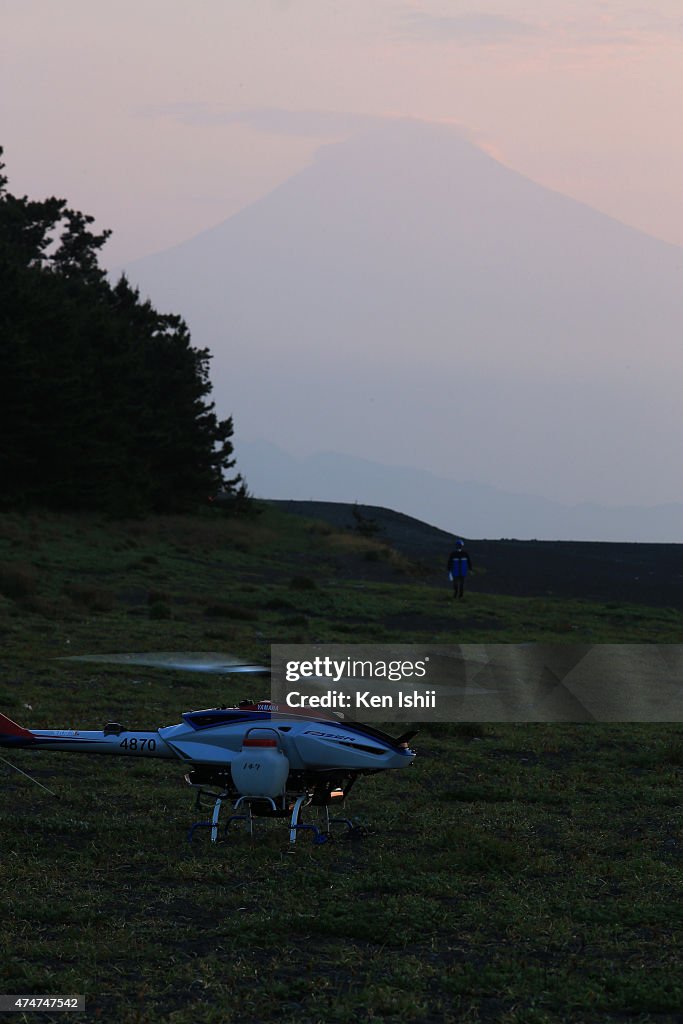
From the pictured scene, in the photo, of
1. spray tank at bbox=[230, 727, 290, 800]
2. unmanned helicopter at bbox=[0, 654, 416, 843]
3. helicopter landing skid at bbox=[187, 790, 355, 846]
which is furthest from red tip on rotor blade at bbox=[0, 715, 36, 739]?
spray tank at bbox=[230, 727, 290, 800]

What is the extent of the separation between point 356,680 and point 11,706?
8845 mm

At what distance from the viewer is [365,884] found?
1070cm

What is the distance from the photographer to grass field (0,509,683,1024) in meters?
8.02

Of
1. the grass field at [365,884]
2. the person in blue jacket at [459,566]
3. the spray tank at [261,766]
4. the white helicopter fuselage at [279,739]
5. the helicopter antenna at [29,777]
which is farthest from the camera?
the person in blue jacket at [459,566]

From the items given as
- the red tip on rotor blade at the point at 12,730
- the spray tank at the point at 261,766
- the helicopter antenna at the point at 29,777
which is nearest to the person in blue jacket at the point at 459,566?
the helicopter antenna at the point at 29,777

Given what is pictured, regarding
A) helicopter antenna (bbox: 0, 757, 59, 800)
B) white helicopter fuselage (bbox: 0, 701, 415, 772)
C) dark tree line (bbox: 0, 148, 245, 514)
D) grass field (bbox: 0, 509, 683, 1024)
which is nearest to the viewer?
grass field (bbox: 0, 509, 683, 1024)

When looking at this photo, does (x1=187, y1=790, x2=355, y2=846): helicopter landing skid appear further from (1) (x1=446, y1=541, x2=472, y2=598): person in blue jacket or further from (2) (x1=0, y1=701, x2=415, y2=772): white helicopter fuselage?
(1) (x1=446, y1=541, x2=472, y2=598): person in blue jacket

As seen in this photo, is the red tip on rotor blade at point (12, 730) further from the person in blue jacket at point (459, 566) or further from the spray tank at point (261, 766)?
the person in blue jacket at point (459, 566)

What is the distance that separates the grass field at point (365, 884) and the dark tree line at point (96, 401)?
3296cm

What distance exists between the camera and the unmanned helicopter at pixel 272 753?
1176cm

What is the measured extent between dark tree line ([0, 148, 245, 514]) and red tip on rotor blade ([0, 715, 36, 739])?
138ft

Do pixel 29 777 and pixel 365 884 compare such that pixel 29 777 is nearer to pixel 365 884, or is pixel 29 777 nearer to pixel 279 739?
pixel 279 739

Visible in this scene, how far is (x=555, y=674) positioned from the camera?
27953 mm

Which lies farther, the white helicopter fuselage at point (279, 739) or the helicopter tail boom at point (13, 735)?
the helicopter tail boom at point (13, 735)
